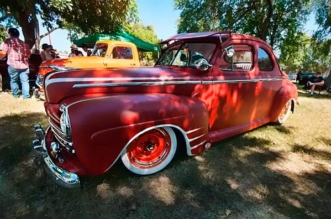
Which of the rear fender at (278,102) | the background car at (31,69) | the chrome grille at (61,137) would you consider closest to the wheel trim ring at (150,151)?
the chrome grille at (61,137)

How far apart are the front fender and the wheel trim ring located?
23cm

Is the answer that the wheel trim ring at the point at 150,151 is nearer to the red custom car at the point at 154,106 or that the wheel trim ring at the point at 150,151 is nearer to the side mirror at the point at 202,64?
the red custom car at the point at 154,106

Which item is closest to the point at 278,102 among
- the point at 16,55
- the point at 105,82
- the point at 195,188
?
the point at 195,188

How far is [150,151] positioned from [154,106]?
2.04ft

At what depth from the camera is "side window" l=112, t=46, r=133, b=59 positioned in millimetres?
7988

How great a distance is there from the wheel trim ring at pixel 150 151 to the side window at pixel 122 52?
221 inches

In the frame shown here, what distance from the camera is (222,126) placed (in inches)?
147

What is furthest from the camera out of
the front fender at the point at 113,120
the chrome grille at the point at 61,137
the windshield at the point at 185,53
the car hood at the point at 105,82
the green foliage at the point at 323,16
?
the green foliage at the point at 323,16

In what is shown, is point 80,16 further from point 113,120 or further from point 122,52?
point 113,120

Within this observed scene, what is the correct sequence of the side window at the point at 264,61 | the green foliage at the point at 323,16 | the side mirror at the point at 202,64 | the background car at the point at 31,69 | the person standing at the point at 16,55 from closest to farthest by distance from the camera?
the side mirror at the point at 202,64
the side window at the point at 264,61
the person standing at the point at 16,55
the background car at the point at 31,69
the green foliage at the point at 323,16

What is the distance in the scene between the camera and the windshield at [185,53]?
363 cm

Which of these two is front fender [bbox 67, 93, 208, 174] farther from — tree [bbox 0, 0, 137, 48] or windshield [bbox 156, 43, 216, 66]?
tree [bbox 0, 0, 137, 48]

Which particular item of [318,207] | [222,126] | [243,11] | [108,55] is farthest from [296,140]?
[243,11]

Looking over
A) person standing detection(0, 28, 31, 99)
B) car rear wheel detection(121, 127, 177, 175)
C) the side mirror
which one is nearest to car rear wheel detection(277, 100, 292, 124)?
the side mirror
